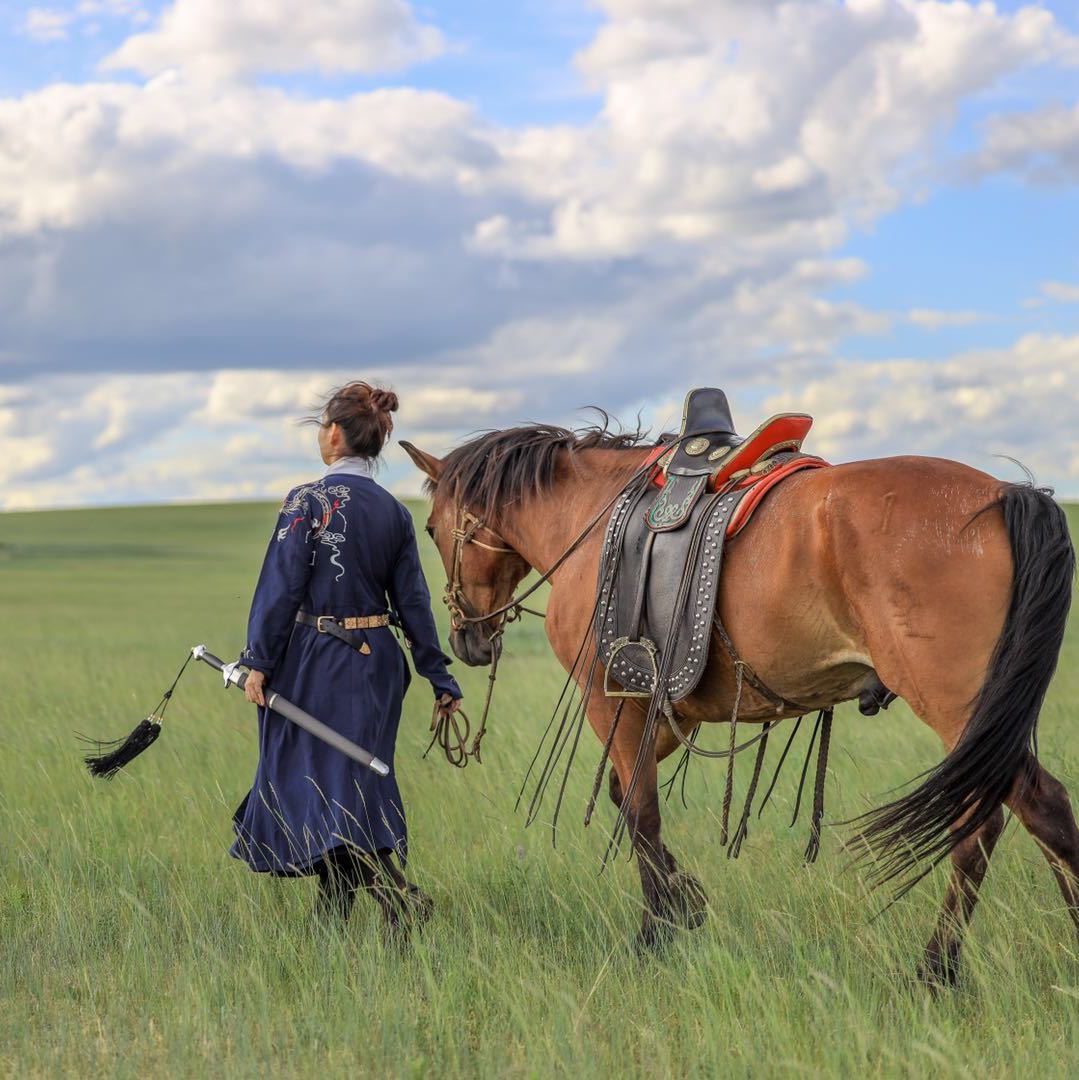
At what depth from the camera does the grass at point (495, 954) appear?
3.46 meters

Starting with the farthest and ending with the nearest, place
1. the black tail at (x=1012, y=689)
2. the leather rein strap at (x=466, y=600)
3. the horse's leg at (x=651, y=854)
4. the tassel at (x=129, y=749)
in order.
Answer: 1. the tassel at (x=129, y=749)
2. the leather rein strap at (x=466, y=600)
3. the horse's leg at (x=651, y=854)
4. the black tail at (x=1012, y=689)

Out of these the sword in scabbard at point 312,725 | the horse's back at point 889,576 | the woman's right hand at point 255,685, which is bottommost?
the sword in scabbard at point 312,725

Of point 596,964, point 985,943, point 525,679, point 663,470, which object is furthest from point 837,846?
point 525,679

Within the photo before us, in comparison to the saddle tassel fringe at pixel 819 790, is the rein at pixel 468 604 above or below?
above

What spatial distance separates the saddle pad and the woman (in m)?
0.85

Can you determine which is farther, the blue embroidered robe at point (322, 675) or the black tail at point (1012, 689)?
the blue embroidered robe at point (322, 675)

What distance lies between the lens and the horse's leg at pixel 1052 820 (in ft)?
12.7

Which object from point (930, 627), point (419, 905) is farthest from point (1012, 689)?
point (419, 905)

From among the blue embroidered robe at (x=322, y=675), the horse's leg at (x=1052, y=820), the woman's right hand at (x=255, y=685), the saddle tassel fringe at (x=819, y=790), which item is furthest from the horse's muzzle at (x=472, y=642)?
the horse's leg at (x=1052, y=820)

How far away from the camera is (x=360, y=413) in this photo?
4676 mm

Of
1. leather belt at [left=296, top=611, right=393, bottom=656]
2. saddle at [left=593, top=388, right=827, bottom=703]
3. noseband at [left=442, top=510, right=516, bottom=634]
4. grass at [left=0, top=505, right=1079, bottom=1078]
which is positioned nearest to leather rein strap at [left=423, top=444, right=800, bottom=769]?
noseband at [left=442, top=510, right=516, bottom=634]

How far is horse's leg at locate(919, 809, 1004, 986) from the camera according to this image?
13.0 feet

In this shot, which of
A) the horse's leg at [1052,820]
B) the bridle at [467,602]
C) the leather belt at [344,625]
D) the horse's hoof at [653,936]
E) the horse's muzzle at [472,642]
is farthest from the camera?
the horse's muzzle at [472,642]

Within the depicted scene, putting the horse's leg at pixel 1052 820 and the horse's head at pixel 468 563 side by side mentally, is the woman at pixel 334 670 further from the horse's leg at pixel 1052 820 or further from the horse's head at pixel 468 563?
the horse's leg at pixel 1052 820
